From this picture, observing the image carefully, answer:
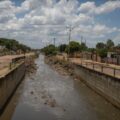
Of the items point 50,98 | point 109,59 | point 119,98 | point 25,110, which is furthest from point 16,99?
point 109,59

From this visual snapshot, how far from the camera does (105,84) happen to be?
32250mm

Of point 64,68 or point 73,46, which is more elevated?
point 73,46

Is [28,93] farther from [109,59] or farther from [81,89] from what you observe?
[109,59]

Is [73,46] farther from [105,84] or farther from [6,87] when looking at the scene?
[6,87]

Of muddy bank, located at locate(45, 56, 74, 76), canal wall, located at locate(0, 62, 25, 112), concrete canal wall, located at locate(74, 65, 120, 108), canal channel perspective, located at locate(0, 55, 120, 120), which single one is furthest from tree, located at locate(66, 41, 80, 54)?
canal wall, located at locate(0, 62, 25, 112)

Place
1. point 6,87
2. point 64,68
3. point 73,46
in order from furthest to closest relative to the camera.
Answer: point 73,46 < point 64,68 < point 6,87

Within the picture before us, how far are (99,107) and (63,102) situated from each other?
154 inches

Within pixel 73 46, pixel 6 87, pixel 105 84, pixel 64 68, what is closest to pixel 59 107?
pixel 6 87

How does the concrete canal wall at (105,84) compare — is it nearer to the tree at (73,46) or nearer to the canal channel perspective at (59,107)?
the canal channel perspective at (59,107)

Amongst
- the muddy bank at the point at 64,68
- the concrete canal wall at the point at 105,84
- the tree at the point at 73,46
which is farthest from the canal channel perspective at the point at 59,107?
the tree at the point at 73,46

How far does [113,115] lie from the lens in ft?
82.1

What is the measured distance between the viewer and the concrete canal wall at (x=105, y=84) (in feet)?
91.0

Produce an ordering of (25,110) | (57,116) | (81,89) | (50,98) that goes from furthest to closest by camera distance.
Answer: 1. (81,89)
2. (50,98)
3. (25,110)
4. (57,116)

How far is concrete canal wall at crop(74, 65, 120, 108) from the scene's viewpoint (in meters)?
27.8
